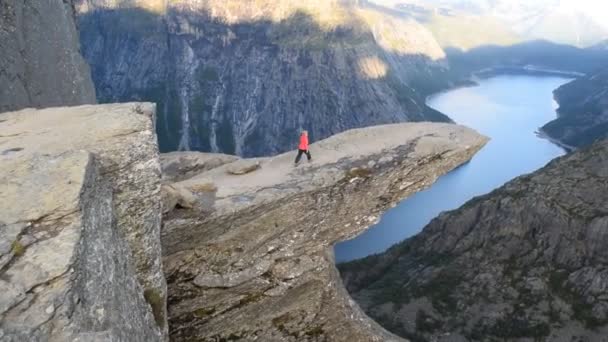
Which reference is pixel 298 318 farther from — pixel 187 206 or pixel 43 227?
pixel 43 227

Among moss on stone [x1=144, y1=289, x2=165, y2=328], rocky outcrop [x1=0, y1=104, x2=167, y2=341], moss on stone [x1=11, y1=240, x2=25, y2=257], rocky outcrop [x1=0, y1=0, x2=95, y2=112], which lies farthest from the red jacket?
moss on stone [x1=11, y1=240, x2=25, y2=257]

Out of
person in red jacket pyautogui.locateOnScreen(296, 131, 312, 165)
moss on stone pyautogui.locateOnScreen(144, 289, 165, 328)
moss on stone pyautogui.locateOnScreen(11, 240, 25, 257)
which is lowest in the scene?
moss on stone pyautogui.locateOnScreen(144, 289, 165, 328)

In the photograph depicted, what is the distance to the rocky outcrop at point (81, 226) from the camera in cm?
1065

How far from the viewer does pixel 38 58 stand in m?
26.4

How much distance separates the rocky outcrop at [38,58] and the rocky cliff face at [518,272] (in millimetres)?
63185

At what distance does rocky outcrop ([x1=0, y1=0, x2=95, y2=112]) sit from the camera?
23891 millimetres

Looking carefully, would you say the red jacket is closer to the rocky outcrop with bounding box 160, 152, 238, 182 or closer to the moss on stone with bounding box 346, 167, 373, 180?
the moss on stone with bounding box 346, 167, 373, 180

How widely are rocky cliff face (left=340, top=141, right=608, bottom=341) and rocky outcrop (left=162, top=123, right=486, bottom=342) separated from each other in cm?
5678

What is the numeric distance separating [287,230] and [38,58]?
48.9 ft

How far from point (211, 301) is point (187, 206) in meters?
4.47

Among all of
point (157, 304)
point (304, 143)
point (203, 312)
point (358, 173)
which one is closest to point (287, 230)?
point (358, 173)

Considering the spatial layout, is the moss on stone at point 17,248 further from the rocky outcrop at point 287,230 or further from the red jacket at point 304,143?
the red jacket at point 304,143

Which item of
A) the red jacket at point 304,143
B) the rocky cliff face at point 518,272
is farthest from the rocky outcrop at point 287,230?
the rocky cliff face at point 518,272

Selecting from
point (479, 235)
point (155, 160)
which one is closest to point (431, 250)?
point (479, 235)
